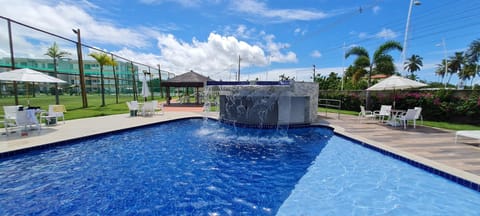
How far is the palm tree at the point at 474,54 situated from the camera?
116ft

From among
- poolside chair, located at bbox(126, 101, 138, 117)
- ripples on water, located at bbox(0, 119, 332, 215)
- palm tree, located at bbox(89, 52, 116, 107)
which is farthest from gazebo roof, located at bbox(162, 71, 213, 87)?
ripples on water, located at bbox(0, 119, 332, 215)

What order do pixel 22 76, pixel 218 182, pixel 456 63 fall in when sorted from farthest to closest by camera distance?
pixel 456 63, pixel 22 76, pixel 218 182

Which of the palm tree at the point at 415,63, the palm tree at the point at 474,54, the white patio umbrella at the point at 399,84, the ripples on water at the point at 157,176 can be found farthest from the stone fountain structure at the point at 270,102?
the palm tree at the point at 415,63

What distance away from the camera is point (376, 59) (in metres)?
16.7

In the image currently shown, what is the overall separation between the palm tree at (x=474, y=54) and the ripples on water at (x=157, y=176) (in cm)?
4892

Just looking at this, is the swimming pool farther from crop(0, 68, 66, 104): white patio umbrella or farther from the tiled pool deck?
crop(0, 68, 66, 104): white patio umbrella

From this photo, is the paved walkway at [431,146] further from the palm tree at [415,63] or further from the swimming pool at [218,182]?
the palm tree at [415,63]

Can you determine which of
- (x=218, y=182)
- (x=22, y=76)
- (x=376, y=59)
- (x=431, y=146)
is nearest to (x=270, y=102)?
(x=431, y=146)

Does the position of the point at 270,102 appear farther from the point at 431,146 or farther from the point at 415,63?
the point at 415,63

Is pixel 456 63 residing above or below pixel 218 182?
above

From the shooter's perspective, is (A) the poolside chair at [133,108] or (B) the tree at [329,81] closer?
(A) the poolside chair at [133,108]

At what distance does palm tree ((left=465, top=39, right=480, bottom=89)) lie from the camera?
116 feet

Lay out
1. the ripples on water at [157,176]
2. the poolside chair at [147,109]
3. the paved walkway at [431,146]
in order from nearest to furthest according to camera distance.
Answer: the ripples on water at [157,176]
the paved walkway at [431,146]
the poolside chair at [147,109]

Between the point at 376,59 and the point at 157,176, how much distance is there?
1873 cm
